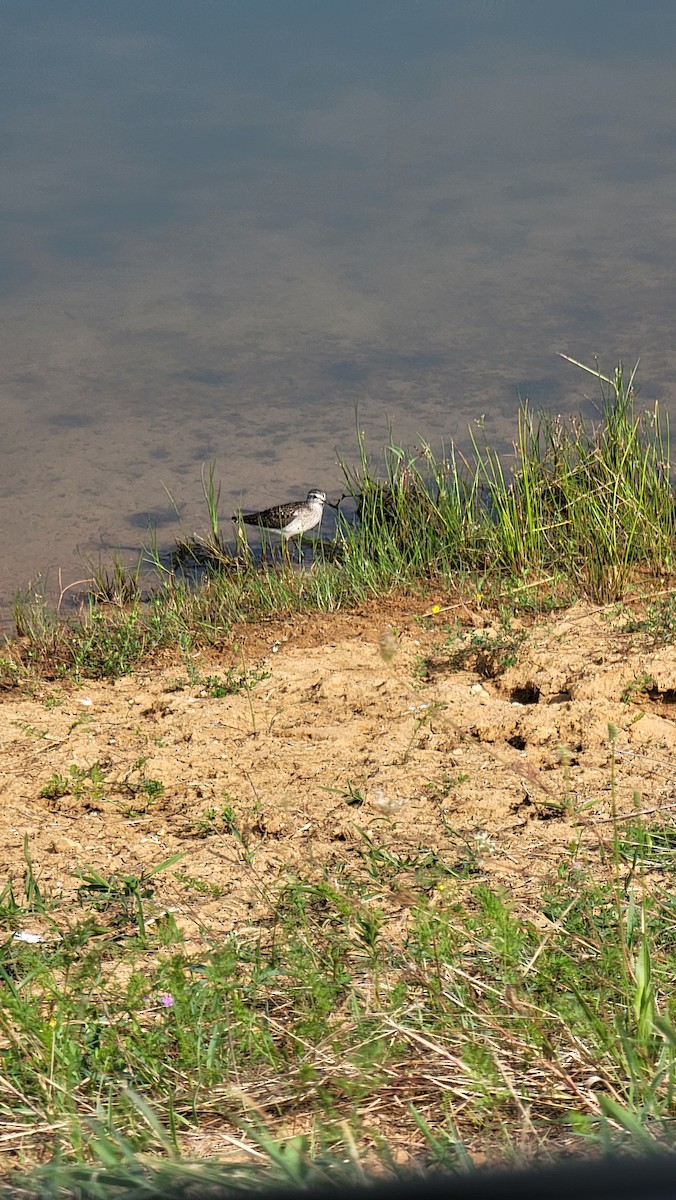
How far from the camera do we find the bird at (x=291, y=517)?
21.9ft

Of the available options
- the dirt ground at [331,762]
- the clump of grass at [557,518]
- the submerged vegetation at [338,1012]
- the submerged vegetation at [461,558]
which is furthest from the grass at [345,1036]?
the clump of grass at [557,518]

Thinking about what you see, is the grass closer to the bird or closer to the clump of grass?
the clump of grass

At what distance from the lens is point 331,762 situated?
12.4 feet

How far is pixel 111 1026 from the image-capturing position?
2352mm

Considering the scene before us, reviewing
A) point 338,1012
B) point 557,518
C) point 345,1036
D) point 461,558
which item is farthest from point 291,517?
point 345,1036

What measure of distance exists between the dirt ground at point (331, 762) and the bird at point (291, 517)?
1.83m

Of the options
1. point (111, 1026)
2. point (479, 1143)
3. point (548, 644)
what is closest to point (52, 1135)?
point (111, 1026)

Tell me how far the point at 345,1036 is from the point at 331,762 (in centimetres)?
151

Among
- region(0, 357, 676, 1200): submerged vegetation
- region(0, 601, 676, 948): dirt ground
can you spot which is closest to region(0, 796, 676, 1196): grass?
region(0, 357, 676, 1200): submerged vegetation

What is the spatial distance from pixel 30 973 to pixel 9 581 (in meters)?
4.63

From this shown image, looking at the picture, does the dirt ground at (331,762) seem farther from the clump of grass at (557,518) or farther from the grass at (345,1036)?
the clump of grass at (557,518)

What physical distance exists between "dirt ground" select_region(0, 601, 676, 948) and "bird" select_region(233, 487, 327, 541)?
1827 mm

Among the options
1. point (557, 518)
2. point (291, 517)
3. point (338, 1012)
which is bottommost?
point (291, 517)

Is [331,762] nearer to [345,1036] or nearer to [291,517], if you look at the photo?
[345,1036]
